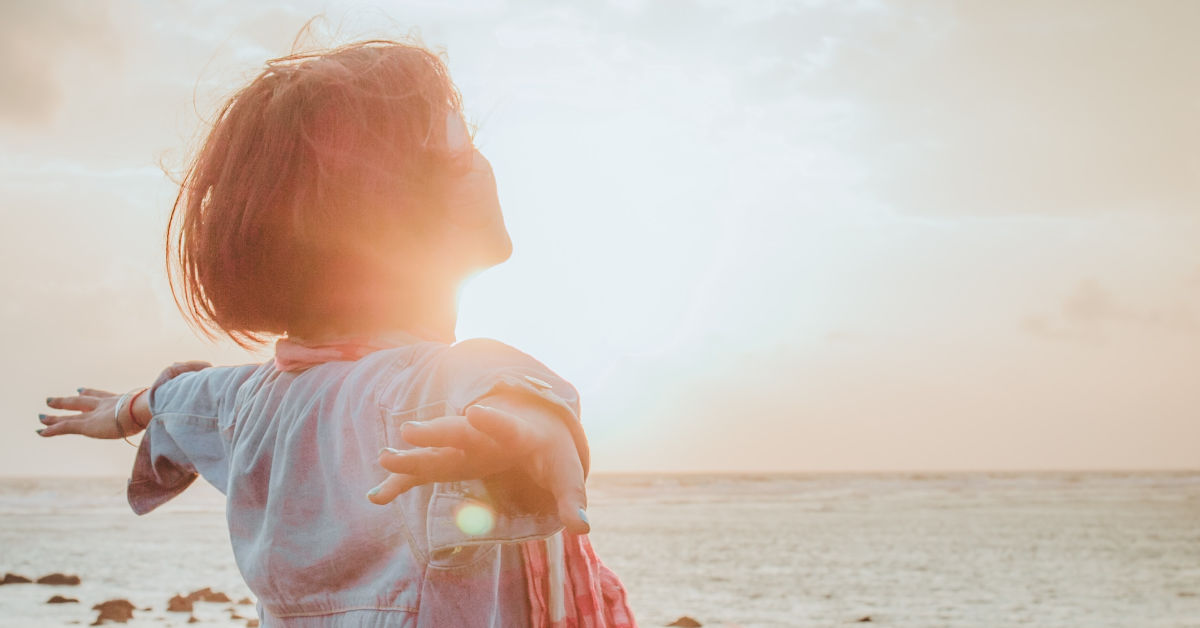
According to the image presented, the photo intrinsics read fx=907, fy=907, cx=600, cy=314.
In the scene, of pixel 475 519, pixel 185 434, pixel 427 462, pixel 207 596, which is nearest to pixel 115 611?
pixel 207 596

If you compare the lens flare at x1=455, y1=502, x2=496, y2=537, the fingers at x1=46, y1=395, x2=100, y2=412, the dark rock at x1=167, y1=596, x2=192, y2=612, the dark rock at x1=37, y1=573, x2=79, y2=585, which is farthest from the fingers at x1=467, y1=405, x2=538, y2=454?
the dark rock at x1=37, y1=573, x2=79, y2=585

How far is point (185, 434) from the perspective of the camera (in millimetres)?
1550

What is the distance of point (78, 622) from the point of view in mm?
7805

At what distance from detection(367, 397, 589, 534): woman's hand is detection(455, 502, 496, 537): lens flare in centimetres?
6

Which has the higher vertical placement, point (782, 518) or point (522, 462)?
point (522, 462)

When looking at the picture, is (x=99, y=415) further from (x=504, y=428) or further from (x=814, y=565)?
(x=814, y=565)

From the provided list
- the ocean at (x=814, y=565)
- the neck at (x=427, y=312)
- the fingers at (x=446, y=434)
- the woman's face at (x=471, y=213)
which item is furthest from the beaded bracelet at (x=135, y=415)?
the ocean at (x=814, y=565)

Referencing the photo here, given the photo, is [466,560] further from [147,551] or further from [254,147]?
[147,551]

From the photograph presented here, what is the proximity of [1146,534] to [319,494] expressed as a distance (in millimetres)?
19528

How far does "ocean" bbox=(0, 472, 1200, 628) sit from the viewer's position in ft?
30.2

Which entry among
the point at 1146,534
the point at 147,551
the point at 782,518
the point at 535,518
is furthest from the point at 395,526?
the point at 782,518

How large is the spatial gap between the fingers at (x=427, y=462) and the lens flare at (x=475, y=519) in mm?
118

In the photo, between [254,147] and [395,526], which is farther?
[254,147]

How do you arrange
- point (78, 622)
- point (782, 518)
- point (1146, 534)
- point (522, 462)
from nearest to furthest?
point (522, 462) < point (78, 622) < point (1146, 534) < point (782, 518)
